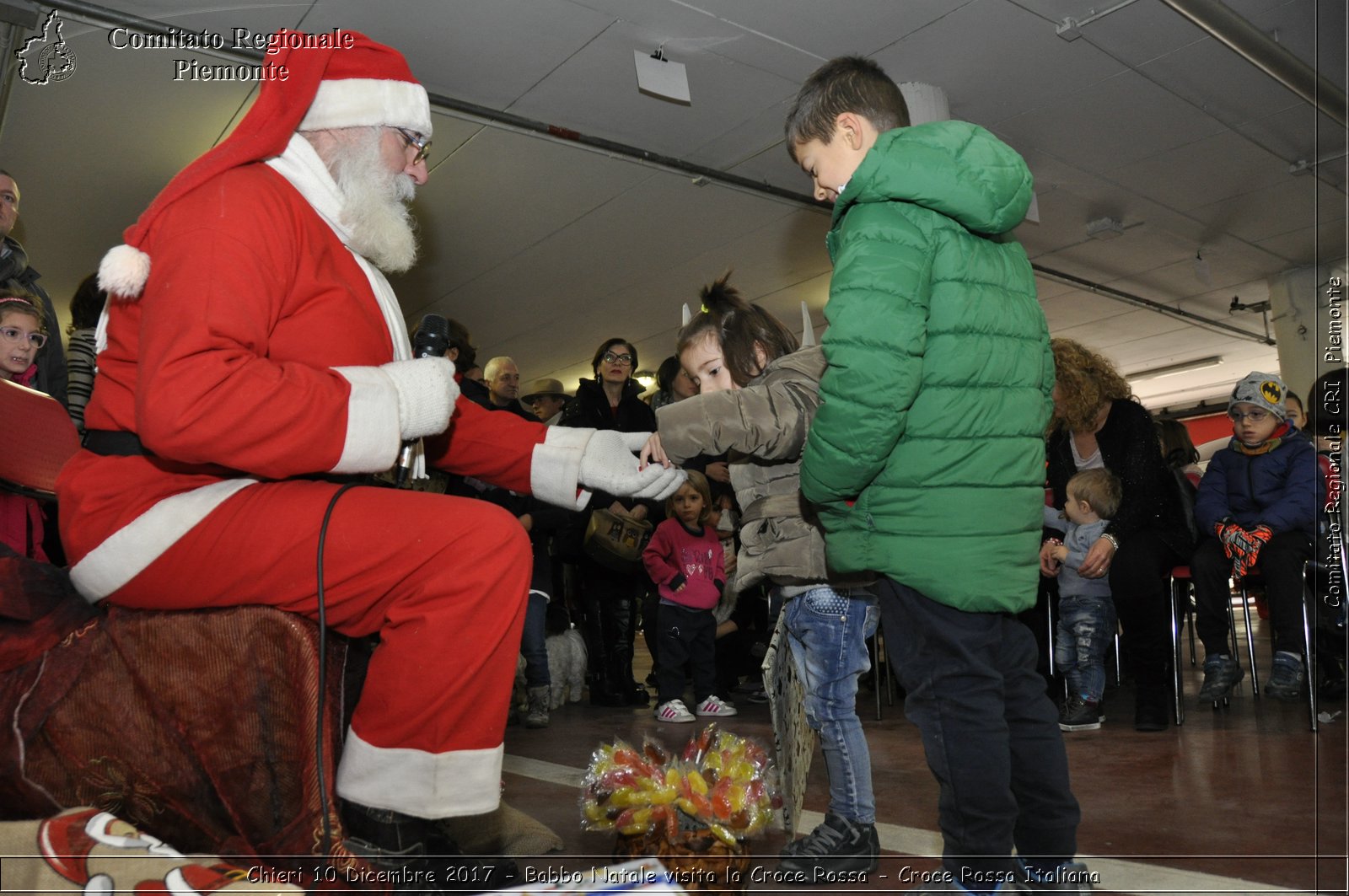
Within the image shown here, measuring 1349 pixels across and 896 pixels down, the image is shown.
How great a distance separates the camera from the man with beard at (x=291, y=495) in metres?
1.47

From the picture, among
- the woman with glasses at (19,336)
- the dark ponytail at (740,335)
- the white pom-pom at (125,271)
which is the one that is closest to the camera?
the white pom-pom at (125,271)

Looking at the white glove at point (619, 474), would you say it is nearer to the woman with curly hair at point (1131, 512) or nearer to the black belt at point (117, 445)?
the black belt at point (117, 445)

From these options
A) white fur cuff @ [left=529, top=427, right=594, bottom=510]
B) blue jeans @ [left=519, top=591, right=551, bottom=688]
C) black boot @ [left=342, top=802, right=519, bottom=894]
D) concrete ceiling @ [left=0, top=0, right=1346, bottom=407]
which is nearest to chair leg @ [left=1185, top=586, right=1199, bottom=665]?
concrete ceiling @ [left=0, top=0, right=1346, bottom=407]

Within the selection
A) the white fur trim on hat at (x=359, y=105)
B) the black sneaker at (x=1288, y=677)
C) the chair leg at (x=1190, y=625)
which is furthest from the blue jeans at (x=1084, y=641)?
the white fur trim on hat at (x=359, y=105)

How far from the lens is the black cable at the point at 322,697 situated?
143cm

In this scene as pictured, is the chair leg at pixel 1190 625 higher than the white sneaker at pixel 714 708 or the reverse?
higher

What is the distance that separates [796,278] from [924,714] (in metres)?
7.65

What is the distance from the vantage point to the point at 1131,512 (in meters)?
4.05

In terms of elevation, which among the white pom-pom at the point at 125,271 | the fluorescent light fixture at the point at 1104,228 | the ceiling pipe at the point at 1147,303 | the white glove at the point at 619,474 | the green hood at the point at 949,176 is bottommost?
the white glove at the point at 619,474

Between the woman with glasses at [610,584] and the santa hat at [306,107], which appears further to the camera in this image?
the woman with glasses at [610,584]

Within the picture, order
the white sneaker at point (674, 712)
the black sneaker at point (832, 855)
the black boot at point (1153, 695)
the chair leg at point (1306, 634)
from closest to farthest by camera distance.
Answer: the black sneaker at point (832, 855)
the chair leg at point (1306, 634)
the black boot at point (1153, 695)
the white sneaker at point (674, 712)

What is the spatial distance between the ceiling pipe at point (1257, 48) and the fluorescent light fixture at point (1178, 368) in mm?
7840

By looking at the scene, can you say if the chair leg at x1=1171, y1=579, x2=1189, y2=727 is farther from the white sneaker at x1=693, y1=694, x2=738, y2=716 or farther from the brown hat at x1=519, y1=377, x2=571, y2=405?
the brown hat at x1=519, y1=377, x2=571, y2=405

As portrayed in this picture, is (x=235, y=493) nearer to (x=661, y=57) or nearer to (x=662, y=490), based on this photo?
(x=662, y=490)
